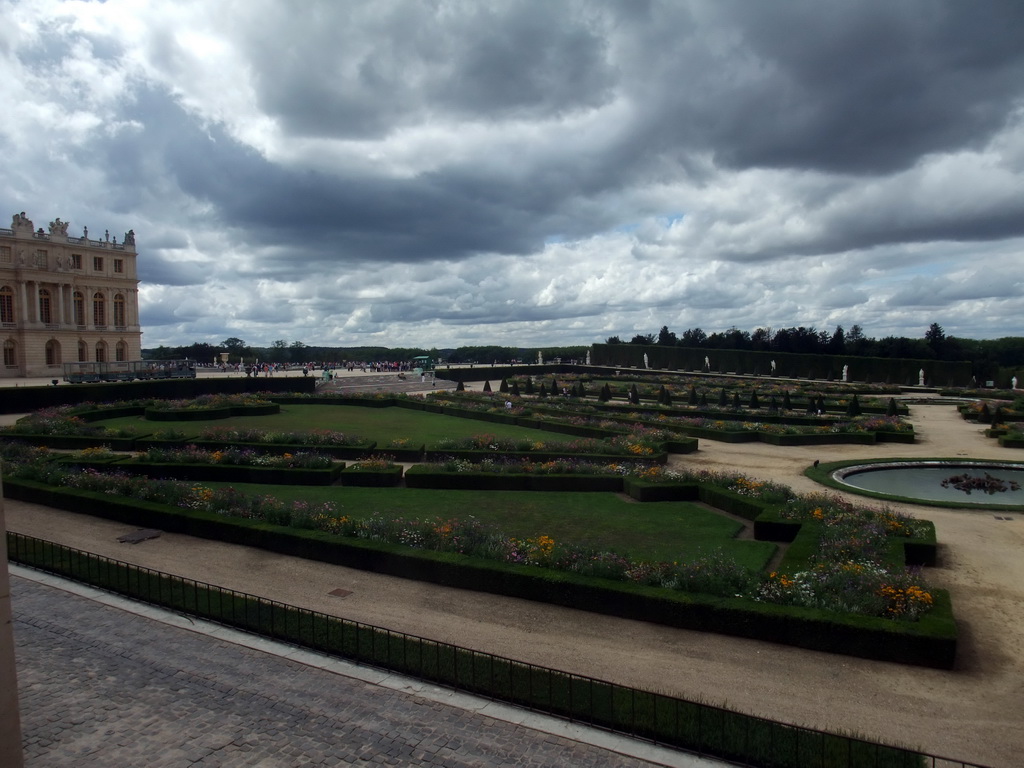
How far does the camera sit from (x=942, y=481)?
2136 centimetres

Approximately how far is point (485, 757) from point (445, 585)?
4.97m

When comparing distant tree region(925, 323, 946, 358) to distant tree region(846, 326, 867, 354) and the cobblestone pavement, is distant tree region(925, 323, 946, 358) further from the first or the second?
the cobblestone pavement

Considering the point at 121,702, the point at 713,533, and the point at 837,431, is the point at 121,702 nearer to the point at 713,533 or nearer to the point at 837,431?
the point at 713,533

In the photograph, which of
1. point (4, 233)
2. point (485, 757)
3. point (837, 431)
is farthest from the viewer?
point (4, 233)

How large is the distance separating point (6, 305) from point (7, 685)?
62403mm

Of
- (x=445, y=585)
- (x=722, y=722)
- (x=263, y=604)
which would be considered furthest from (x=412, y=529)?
(x=722, y=722)

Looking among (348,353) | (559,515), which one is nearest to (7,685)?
(559,515)

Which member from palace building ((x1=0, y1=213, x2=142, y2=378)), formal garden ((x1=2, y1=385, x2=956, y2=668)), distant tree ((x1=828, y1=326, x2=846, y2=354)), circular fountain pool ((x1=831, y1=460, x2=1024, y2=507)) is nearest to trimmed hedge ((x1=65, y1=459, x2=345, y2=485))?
formal garden ((x1=2, y1=385, x2=956, y2=668))

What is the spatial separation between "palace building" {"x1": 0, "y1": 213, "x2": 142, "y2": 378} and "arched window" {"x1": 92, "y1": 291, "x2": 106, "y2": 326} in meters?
0.08

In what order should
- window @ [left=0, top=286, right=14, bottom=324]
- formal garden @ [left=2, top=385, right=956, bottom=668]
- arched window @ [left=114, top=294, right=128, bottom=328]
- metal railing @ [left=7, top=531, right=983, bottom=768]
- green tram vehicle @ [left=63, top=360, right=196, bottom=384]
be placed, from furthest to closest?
arched window @ [left=114, top=294, right=128, bottom=328], window @ [left=0, top=286, right=14, bottom=324], green tram vehicle @ [left=63, top=360, right=196, bottom=384], formal garden @ [left=2, top=385, right=956, bottom=668], metal railing @ [left=7, top=531, right=983, bottom=768]

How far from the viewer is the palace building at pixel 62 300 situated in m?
56.3

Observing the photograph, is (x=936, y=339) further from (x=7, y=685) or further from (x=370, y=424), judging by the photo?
(x=7, y=685)

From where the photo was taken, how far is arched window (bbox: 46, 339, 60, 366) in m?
58.8

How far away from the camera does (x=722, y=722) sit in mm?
7469
